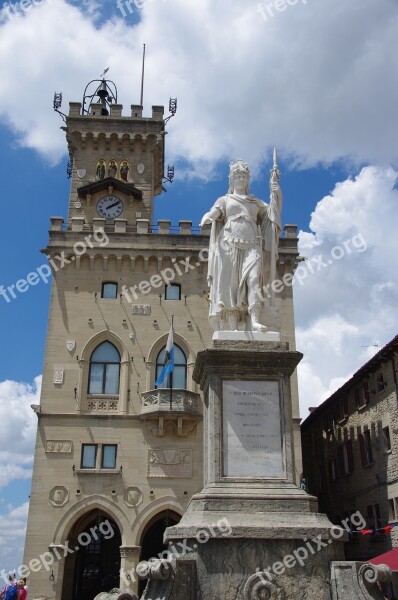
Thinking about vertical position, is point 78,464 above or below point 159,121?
below

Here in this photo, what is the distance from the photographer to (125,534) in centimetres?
2989

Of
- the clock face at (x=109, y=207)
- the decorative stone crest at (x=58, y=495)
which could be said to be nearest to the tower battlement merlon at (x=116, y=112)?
the clock face at (x=109, y=207)

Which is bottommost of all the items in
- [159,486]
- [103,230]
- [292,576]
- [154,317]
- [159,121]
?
[292,576]

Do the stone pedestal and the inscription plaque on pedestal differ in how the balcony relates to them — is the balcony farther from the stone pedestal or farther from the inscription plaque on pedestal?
the inscription plaque on pedestal

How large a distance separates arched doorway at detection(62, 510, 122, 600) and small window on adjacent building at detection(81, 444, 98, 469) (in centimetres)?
256

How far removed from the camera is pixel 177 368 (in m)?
33.1

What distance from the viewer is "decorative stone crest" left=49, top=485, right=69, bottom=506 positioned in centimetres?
3014

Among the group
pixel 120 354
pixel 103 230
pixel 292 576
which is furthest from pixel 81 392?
pixel 292 576

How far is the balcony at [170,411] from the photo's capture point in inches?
1214

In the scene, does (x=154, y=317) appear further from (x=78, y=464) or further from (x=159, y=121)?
(x=159, y=121)

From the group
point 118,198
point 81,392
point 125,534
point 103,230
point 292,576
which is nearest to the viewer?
point 292,576

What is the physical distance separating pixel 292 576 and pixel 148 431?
23864 millimetres

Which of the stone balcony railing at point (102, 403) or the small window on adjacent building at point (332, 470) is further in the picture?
the small window on adjacent building at point (332, 470)

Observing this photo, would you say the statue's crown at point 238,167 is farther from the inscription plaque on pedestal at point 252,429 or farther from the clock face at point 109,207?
the clock face at point 109,207
